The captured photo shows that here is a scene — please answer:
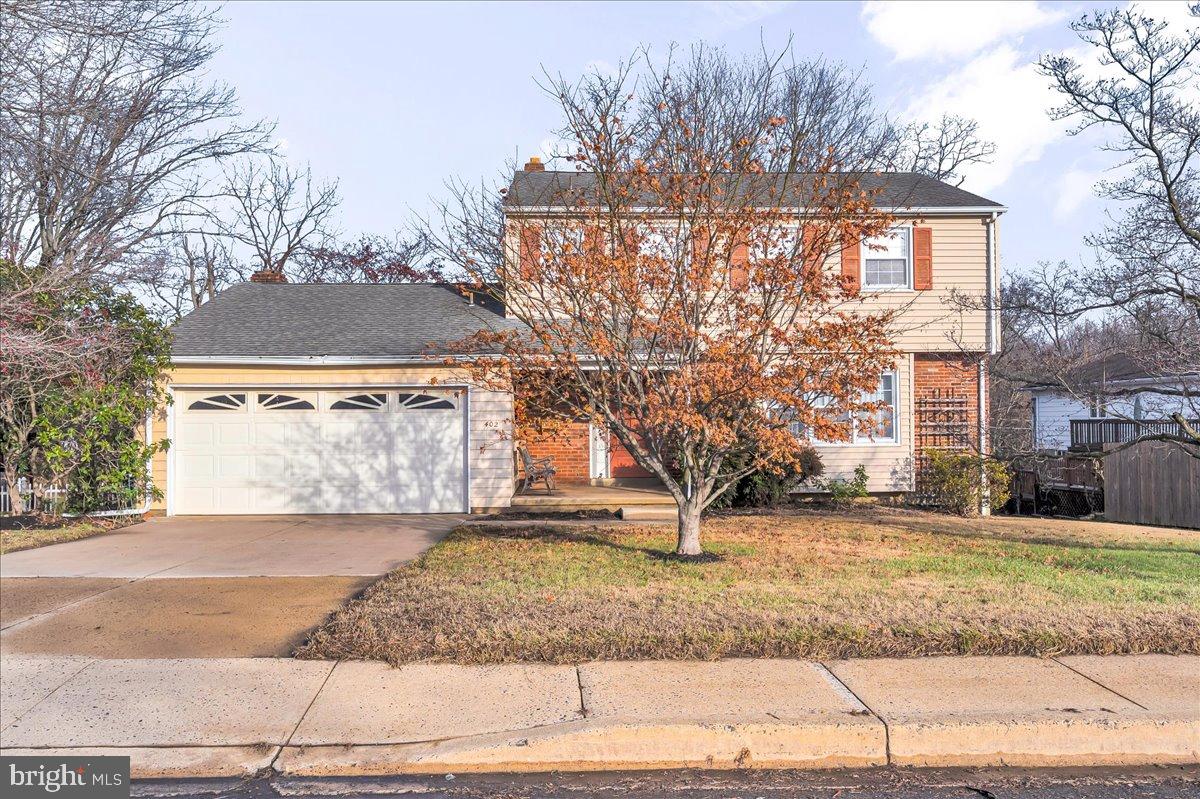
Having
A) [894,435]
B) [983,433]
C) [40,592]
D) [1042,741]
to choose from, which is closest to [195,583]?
[40,592]

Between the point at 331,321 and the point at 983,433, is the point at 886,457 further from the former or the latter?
the point at 331,321

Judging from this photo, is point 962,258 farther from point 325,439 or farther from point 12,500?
point 12,500

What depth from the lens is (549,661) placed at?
604cm

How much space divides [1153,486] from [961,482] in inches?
155

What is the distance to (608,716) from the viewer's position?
499 centimetres

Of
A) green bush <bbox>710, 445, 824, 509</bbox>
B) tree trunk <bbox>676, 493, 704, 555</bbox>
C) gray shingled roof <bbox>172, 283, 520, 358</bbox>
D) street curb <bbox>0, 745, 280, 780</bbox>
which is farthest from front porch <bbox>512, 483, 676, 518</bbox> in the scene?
street curb <bbox>0, 745, 280, 780</bbox>

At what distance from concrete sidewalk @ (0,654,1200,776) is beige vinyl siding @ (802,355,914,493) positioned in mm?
9899

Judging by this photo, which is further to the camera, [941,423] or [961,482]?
[941,423]

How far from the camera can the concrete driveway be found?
6.73 m

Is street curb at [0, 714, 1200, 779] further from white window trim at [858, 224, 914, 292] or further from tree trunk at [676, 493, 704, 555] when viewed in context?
white window trim at [858, 224, 914, 292]

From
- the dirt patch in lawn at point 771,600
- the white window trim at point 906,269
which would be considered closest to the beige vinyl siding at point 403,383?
the dirt patch in lawn at point 771,600

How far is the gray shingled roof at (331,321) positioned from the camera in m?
14.2

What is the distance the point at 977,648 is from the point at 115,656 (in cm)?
610

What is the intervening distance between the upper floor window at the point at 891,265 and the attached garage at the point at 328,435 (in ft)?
22.4
